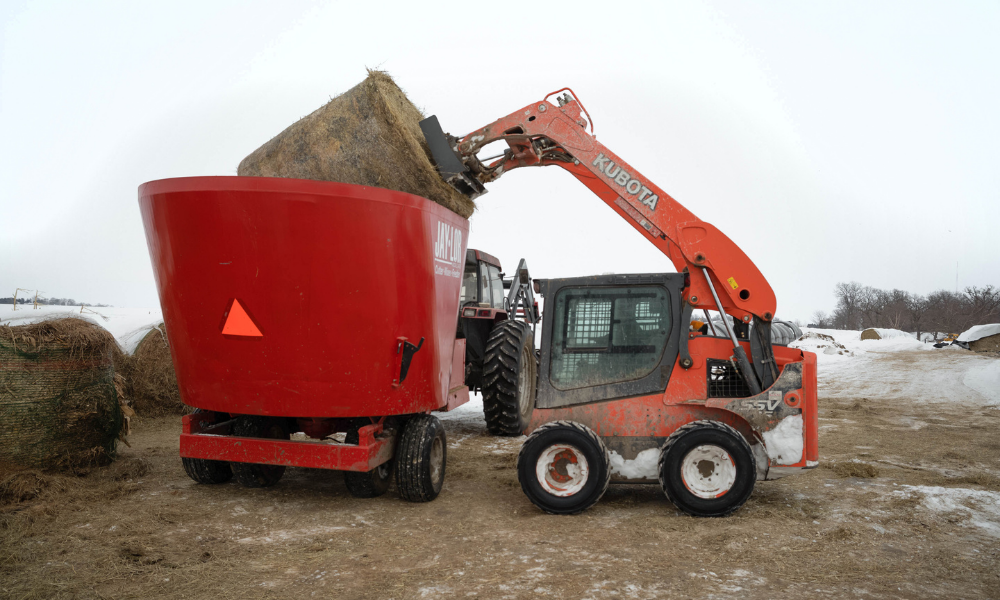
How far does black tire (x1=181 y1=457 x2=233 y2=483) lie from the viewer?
18.1ft

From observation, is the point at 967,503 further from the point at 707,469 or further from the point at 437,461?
→ the point at 437,461

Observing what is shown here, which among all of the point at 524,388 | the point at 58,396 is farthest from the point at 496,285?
the point at 58,396

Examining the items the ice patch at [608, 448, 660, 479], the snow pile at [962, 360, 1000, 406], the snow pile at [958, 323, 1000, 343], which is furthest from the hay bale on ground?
the snow pile at [958, 323, 1000, 343]

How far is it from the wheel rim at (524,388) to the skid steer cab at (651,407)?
8.94 ft

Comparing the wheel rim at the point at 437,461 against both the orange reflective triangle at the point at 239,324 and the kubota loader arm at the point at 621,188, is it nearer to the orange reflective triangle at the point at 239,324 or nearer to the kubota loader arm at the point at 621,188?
the orange reflective triangle at the point at 239,324

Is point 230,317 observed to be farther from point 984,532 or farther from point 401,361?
point 984,532

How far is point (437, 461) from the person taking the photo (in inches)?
213

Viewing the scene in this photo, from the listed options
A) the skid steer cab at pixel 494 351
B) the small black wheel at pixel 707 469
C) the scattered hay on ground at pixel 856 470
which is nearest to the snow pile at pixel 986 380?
the scattered hay on ground at pixel 856 470

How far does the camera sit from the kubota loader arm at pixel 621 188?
205 inches

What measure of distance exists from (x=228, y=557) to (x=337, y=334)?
1.52 m

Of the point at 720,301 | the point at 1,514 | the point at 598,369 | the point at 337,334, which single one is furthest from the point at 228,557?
the point at 720,301

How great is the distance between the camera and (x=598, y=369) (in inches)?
200

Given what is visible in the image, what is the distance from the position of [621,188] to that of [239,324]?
332 centimetres

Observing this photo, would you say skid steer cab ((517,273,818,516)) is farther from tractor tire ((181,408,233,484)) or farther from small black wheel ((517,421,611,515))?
tractor tire ((181,408,233,484))
